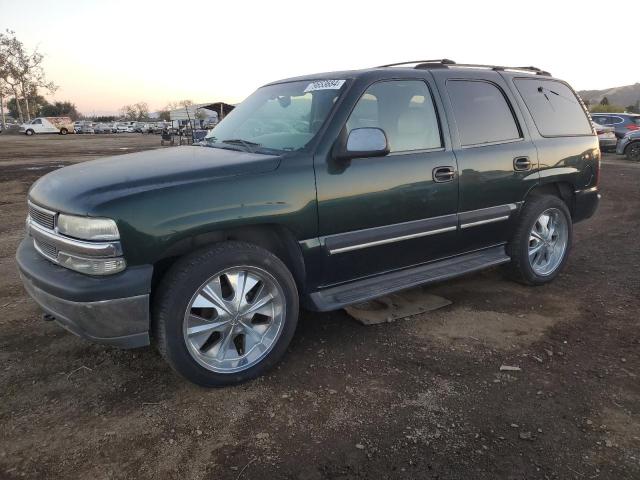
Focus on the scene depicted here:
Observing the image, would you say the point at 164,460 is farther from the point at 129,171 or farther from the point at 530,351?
the point at 530,351

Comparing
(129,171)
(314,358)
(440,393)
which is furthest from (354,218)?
(129,171)

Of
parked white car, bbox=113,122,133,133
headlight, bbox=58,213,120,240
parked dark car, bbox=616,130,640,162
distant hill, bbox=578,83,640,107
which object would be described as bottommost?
parked dark car, bbox=616,130,640,162

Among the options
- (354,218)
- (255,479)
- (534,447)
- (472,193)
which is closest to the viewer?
(255,479)

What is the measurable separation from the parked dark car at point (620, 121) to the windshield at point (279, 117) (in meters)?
19.4

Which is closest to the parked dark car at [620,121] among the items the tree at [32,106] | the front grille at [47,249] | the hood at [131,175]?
the hood at [131,175]

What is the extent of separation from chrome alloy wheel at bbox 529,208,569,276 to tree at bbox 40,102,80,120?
86726mm

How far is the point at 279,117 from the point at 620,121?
20336 mm

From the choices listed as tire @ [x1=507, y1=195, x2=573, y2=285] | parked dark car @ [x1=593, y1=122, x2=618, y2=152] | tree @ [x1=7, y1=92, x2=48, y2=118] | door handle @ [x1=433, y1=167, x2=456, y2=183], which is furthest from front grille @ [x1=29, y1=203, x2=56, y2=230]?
tree @ [x1=7, y1=92, x2=48, y2=118]

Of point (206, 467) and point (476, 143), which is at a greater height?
point (476, 143)

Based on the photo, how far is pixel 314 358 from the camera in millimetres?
3312

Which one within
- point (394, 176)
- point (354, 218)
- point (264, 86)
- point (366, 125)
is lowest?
point (354, 218)

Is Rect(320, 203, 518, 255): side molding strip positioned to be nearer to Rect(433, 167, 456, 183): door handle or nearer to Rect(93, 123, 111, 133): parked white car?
Rect(433, 167, 456, 183): door handle

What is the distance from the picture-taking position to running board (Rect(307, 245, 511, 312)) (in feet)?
10.7

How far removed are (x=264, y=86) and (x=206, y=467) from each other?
314 centimetres
